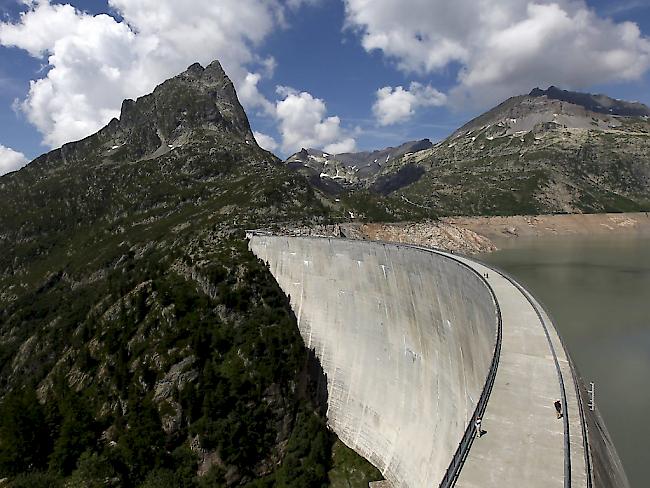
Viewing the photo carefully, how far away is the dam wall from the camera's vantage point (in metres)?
21.6

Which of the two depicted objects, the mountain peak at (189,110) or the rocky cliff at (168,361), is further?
the mountain peak at (189,110)

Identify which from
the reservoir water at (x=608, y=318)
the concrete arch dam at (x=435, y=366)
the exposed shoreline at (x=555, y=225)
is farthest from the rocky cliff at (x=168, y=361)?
the exposed shoreline at (x=555, y=225)

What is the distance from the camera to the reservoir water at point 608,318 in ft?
90.3

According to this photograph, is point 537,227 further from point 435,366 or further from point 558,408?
point 558,408

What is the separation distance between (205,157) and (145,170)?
1689cm

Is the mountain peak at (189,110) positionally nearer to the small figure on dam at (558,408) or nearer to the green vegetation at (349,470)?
the green vegetation at (349,470)

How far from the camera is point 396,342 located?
3150 cm

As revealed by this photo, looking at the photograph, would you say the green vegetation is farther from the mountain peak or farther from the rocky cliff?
the mountain peak

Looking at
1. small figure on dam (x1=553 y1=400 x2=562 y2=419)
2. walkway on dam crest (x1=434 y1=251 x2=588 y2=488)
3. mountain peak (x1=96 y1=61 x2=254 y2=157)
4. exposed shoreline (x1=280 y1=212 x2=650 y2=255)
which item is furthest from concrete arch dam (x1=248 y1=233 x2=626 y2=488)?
mountain peak (x1=96 y1=61 x2=254 y2=157)

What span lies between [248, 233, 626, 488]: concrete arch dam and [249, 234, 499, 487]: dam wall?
0.32 ft

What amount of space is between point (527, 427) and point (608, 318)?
4822 centimetres

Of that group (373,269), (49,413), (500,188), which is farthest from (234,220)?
(500,188)

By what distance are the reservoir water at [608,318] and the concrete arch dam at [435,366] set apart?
10592 mm

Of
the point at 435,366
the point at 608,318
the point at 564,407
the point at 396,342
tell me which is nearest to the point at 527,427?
the point at 564,407
